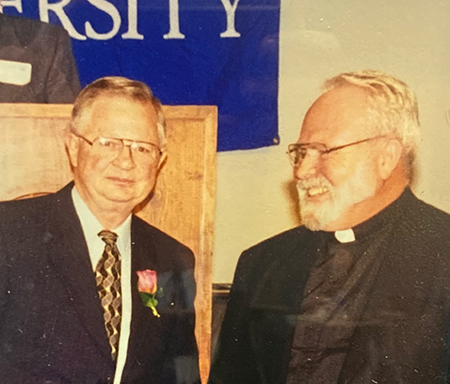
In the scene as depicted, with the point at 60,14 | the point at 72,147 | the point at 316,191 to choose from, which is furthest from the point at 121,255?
the point at 60,14

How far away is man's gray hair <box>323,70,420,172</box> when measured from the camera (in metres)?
1.38

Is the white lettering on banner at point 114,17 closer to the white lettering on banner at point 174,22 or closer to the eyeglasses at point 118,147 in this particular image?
the white lettering on banner at point 174,22

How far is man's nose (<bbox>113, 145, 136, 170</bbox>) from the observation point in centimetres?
136

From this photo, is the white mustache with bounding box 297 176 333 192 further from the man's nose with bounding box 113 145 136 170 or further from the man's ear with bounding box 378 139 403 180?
the man's nose with bounding box 113 145 136 170

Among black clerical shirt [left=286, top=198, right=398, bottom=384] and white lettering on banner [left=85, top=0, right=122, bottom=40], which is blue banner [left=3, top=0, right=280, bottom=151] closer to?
white lettering on banner [left=85, top=0, right=122, bottom=40]

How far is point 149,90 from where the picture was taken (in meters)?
1.40

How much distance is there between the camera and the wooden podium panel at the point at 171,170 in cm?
140

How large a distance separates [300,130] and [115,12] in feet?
1.86

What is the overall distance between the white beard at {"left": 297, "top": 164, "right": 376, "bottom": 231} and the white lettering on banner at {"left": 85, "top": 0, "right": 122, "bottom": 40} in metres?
0.62

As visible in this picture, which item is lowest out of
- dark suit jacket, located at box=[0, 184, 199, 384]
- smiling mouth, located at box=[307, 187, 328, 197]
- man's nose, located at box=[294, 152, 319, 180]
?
dark suit jacket, located at box=[0, 184, 199, 384]

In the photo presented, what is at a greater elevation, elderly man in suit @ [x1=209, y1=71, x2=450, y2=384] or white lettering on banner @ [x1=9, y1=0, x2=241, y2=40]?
white lettering on banner @ [x1=9, y1=0, x2=241, y2=40]

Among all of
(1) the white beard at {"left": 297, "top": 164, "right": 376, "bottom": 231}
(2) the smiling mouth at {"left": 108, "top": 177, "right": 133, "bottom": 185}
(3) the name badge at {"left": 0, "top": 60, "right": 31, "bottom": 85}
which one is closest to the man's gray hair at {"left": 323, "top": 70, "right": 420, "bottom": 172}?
(1) the white beard at {"left": 297, "top": 164, "right": 376, "bottom": 231}

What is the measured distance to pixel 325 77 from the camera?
1403mm

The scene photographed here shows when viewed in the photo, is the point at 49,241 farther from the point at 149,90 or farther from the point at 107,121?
the point at 149,90
